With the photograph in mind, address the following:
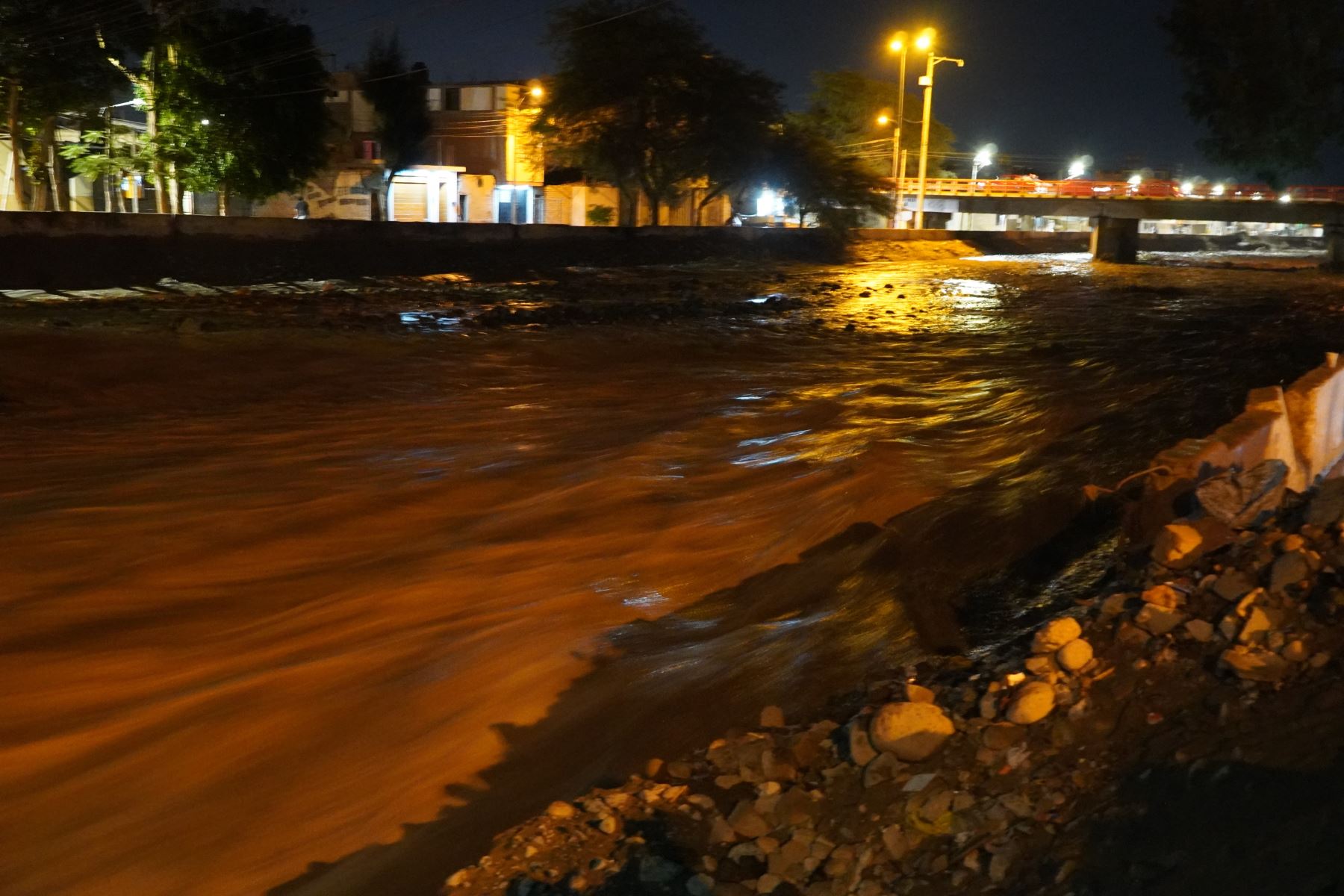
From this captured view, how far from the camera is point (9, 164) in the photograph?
37.6 meters

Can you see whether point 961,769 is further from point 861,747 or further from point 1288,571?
point 1288,571

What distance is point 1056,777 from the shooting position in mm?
4598

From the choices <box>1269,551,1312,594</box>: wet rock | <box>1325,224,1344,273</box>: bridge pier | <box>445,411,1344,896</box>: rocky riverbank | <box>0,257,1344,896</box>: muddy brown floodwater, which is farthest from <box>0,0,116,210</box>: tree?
<box>1325,224,1344,273</box>: bridge pier

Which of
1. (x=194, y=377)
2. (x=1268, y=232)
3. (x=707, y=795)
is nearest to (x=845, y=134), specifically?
(x=1268, y=232)

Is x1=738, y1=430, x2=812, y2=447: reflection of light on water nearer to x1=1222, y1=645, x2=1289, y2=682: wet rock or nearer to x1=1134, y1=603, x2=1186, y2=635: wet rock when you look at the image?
x1=1134, y1=603, x2=1186, y2=635: wet rock

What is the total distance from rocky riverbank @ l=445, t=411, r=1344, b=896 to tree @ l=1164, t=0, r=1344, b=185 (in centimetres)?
6575

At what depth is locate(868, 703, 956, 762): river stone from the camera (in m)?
4.81

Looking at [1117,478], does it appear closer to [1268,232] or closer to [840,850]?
[840,850]

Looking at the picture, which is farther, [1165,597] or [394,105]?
[394,105]

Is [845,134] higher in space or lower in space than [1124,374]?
higher

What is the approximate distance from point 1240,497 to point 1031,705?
2252mm

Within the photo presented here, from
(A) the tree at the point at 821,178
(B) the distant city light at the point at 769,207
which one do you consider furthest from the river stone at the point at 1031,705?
(B) the distant city light at the point at 769,207

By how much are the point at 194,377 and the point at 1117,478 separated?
11.6 m

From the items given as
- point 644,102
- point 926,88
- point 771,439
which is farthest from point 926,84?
point 771,439
